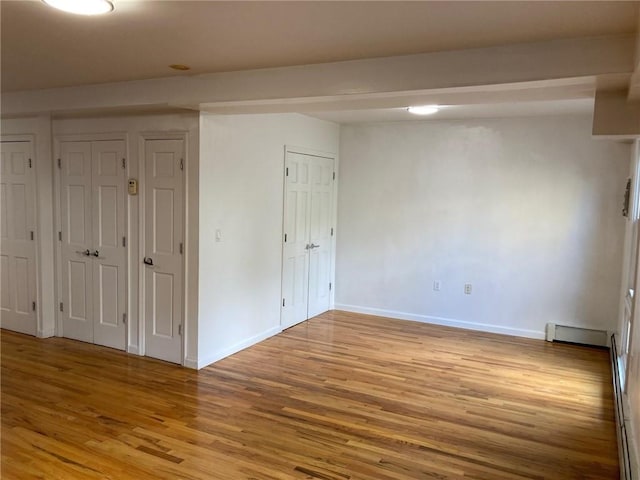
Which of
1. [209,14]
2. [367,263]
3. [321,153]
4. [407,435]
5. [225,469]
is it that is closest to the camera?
[209,14]

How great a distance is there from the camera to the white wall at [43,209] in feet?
15.8

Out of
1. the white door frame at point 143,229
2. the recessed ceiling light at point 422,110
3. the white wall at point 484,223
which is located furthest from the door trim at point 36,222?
the recessed ceiling light at point 422,110

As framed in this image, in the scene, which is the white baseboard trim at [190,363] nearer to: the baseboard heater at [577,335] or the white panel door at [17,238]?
the white panel door at [17,238]

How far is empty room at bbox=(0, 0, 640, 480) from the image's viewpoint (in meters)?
2.67

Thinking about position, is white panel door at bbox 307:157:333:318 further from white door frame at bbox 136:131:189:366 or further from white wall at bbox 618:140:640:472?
white wall at bbox 618:140:640:472

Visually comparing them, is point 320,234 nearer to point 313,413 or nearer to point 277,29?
point 313,413

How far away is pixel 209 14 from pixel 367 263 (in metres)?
4.27

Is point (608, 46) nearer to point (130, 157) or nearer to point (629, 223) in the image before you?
point (629, 223)

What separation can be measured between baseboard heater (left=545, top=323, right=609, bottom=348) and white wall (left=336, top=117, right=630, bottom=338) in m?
0.07

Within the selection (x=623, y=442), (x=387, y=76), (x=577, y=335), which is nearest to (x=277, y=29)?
(x=387, y=76)

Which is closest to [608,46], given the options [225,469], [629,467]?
[629,467]

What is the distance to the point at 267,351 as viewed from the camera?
185 inches

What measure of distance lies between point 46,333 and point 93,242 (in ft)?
3.70

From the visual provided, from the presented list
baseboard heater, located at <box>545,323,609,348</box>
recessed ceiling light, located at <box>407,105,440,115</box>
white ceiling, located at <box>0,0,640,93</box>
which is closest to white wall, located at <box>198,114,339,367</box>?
white ceiling, located at <box>0,0,640,93</box>
